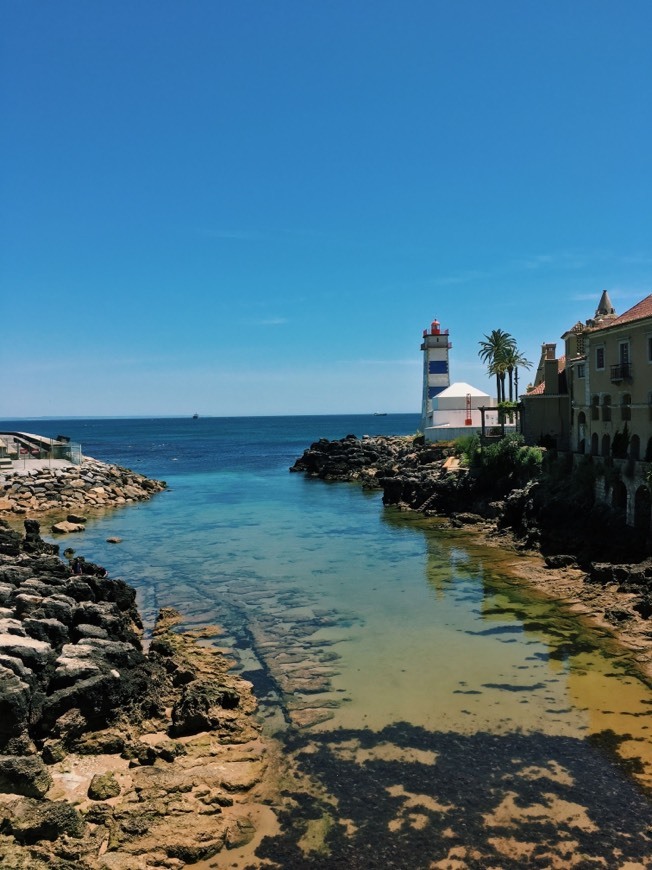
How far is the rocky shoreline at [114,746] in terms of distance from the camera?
1131 cm

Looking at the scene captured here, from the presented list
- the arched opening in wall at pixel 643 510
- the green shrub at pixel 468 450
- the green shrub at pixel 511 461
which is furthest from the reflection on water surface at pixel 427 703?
the green shrub at pixel 468 450

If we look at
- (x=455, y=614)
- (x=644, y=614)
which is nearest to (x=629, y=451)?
(x=644, y=614)

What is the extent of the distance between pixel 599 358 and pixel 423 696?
2546 cm

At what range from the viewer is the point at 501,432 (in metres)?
52.7

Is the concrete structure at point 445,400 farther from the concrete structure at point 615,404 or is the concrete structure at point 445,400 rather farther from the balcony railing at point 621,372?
the balcony railing at point 621,372

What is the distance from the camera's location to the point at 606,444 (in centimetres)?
3653

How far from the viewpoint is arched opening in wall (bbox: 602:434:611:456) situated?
3619 centimetres

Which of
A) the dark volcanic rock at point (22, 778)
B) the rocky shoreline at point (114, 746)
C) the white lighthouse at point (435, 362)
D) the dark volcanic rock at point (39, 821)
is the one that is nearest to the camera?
the dark volcanic rock at point (39, 821)

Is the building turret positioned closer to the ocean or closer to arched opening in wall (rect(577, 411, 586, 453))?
arched opening in wall (rect(577, 411, 586, 453))

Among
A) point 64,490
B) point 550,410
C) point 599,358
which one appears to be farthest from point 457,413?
point 64,490

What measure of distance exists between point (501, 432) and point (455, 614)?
29.9 meters

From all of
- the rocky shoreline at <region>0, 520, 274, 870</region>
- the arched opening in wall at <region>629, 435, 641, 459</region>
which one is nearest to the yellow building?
the arched opening in wall at <region>629, 435, 641, 459</region>

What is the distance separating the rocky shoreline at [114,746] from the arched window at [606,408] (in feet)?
80.7

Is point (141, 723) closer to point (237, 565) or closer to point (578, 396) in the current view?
point (237, 565)
